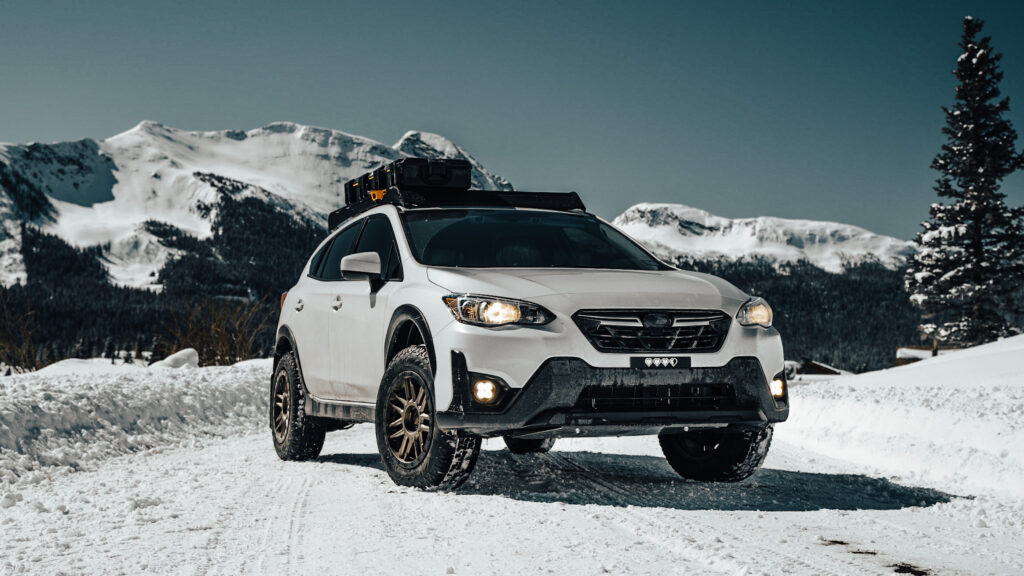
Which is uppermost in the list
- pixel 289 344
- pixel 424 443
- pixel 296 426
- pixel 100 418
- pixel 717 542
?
pixel 289 344

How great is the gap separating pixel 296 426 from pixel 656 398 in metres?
3.55

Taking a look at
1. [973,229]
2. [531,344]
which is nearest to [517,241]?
[531,344]

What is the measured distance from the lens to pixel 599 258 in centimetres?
641

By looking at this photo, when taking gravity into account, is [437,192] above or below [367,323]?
above

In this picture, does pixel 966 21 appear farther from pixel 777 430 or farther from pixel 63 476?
pixel 63 476

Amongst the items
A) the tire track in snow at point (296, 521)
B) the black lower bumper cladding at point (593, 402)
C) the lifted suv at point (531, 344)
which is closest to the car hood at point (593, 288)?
the lifted suv at point (531, 344)

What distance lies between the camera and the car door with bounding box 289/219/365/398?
699 centimetres

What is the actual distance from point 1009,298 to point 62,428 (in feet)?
119

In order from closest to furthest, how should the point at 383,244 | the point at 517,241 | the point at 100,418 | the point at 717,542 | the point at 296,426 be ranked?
the point at 717,542, the point at 517,241, the point at 383,244, the point at 296,426, the point at 100,418

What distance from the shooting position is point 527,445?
7543 millimetres

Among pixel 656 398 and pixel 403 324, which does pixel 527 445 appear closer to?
pixel 403 324

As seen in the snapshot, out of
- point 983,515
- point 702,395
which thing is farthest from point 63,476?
point 983,515

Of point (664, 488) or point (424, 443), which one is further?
point (664, 488)

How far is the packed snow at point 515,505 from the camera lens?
3.94m
